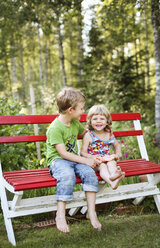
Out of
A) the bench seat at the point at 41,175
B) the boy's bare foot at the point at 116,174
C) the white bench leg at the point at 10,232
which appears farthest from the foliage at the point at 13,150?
the boy's bare foot at the point at 116,174

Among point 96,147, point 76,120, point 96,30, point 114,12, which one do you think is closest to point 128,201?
point 96,147

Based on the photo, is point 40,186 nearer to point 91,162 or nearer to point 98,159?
point 91,162

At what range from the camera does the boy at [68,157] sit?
2.34 m

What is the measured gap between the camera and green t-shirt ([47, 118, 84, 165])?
2.60 meters

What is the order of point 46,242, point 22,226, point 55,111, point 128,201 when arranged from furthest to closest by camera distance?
point 55,111 → point 128,201 → point 22,226 → point 46,242

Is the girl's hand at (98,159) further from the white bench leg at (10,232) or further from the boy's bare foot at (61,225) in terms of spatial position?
the white bench leg at (10,232)

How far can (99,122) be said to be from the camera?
289 centimetres

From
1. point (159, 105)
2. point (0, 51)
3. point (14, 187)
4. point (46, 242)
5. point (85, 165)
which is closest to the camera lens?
point (14, 187)

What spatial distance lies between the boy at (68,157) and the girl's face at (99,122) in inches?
7.4

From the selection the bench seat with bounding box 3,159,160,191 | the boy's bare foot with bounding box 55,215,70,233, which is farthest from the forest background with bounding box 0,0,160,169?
the boy's bare foot with bounding box 55,215,70,233

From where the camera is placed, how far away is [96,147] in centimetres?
291

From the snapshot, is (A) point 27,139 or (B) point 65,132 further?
(A) point 27,139

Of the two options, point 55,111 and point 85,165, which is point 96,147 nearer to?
point 85,165

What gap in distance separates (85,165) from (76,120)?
21.0 inches
